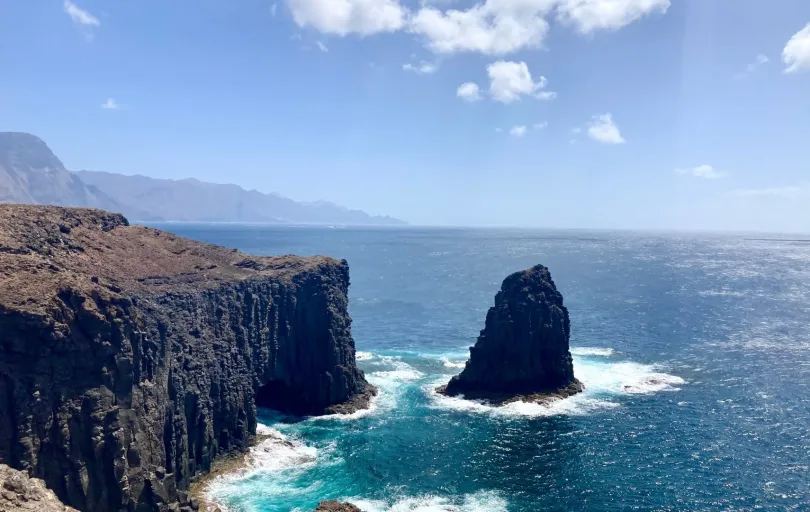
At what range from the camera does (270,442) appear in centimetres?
7238

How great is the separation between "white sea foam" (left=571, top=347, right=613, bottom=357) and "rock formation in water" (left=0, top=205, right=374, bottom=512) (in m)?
48.4

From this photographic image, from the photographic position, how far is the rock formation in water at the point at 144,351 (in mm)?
44594

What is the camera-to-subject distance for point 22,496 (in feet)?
93.0

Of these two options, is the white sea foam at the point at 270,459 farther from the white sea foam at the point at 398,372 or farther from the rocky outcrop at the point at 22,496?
the rocky outcrop at the point at 22,496

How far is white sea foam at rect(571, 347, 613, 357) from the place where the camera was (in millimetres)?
113850

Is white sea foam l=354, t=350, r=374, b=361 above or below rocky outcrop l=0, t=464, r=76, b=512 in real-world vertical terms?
below

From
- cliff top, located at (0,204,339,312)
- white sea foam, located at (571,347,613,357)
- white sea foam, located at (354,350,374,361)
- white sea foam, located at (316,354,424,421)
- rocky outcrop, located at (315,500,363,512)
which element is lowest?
white sea foam, located at (316,354,424,421)

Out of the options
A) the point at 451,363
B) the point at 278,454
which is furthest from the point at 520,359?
the point at 278,454

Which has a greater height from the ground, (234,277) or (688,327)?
(234,277)

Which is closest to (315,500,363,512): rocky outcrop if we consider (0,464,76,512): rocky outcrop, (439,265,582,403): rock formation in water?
(0,464,76,512): rocky outcrop

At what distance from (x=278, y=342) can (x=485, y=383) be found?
1279 inches

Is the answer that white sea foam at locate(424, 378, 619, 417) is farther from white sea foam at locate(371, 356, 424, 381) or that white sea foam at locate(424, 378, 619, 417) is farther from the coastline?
the coastline

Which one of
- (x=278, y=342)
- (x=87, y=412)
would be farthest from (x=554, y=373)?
(x=87, y=412)

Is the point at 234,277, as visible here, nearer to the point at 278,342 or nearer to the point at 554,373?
the point at 278,342
